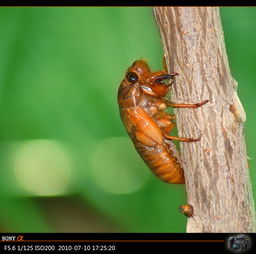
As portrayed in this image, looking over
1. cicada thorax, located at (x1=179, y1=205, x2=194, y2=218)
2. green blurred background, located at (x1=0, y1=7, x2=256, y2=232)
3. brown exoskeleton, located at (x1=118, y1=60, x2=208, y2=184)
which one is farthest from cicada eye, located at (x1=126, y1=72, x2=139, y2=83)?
green blurred background, located at (x1=0, y1=7, x2=256, y2=232)

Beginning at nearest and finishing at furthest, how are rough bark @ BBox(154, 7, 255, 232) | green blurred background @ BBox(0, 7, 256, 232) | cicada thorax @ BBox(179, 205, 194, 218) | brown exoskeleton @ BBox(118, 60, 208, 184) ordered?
rough bark @ BBox(154, 7, 255, 232) → cicada thorax @ BBox(179, 205, 194, 218) → brown exoskeleton @ BBox(118, 60, 208, 184) → green blurred background @ BBox(0, 7, 256, 232)

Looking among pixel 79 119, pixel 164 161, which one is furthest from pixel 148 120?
pixel 79 119

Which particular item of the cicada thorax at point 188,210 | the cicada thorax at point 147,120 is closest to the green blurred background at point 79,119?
the cicada thorax at point 147,120

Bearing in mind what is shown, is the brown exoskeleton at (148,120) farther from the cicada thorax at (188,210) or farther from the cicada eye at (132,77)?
the cicada thorax at (188,210)

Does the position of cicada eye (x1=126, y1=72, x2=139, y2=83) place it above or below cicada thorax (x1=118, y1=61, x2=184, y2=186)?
above

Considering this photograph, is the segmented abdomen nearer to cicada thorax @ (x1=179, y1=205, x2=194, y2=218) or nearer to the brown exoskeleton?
the brown exoskeleton

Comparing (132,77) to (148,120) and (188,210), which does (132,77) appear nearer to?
(148,120)

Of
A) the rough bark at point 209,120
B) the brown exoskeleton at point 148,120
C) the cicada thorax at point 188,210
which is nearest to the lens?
the rough bark at point 209,120
